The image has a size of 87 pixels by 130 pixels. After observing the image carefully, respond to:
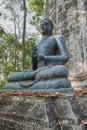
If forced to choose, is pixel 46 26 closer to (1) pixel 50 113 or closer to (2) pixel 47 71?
(2) pixel 47 71

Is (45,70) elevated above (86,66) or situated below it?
above

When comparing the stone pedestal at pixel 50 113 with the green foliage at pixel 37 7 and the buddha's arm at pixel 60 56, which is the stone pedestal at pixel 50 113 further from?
the green foliage at pixel 37 7

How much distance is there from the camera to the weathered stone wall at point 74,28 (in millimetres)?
8945

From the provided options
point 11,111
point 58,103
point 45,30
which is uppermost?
point 45,30

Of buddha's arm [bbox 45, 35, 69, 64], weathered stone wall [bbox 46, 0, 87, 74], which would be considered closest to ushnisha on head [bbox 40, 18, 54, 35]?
buddha's arm [bbox 45, 35, 69, 64]

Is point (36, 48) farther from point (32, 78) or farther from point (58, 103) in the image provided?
point (58, 103)

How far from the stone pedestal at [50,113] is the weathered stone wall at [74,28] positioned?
215 inches

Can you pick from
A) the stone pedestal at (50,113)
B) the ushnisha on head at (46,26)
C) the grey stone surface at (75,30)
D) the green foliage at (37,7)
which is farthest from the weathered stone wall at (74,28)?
the green foliage at (37,7)

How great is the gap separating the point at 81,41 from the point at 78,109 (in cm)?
615

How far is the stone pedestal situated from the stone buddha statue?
0.33 meters

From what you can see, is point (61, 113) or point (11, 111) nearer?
point (61, 113)

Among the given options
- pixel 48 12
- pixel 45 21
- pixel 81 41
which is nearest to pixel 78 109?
pixel 45 21

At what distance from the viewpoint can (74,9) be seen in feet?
31.5

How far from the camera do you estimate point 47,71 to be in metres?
Result: 3.91
